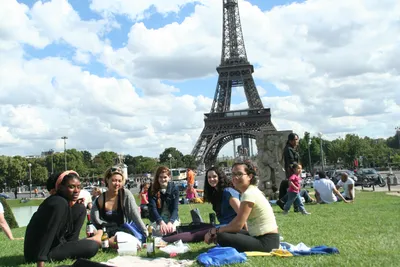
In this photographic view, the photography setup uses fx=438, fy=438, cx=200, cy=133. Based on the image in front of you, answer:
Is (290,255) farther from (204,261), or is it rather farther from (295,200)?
(295,200)

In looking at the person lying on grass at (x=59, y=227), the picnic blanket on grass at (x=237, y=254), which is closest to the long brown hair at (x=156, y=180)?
the person lying on grass at (x=59, y=227)

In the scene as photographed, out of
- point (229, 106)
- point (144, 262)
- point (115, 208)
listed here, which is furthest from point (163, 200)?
point (229, 106)

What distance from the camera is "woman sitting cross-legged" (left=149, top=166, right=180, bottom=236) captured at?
805cm

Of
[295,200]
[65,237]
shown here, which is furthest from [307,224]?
[65,237]

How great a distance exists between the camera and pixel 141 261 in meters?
5.69

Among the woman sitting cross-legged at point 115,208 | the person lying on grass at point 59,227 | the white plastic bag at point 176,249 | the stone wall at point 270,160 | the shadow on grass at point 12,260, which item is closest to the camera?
the person lying on grass at point 59,227

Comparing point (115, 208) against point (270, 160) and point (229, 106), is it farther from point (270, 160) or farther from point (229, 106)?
point (229, 106)

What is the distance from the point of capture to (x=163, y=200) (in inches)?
332

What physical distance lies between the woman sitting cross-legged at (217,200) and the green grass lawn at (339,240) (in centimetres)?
24

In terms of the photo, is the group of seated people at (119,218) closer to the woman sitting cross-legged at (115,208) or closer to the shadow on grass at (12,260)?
the woman sitting cross-legged at (115,208)

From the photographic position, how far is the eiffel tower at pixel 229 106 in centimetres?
6938

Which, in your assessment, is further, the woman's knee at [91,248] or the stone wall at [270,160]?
the stone wall at [270,160]

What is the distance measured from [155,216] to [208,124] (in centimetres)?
6285

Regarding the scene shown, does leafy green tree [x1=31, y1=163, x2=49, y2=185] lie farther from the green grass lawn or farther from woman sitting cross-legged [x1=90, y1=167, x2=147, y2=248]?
woman sitting cross-legged [x1=90, y1=167, x2=147, y2=248]
